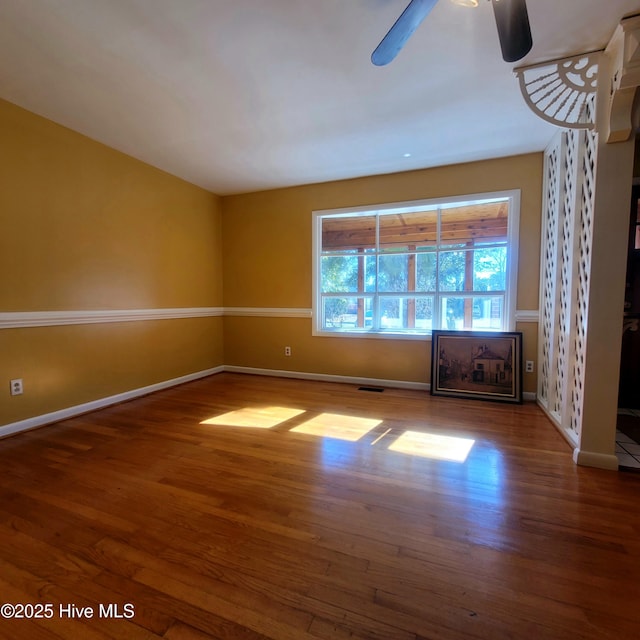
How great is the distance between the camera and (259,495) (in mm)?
1705

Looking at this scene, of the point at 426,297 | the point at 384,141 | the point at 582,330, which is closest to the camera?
the point at 582,330

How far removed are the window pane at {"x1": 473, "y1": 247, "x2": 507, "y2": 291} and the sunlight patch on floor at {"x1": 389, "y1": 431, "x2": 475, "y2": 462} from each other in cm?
174

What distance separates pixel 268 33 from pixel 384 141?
4.74 ft

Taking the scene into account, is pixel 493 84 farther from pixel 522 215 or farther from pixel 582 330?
pixel 582 330

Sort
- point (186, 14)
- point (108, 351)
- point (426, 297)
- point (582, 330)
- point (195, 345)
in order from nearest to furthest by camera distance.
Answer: point (186, 14)
point (582, 330)
point (108, 351)
point (426, 297)
point (195, 345)

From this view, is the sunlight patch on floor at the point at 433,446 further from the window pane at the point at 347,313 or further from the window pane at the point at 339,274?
the window pane at the point at 339,274

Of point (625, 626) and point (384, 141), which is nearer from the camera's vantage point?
point (625, 626)

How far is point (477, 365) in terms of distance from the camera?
338 cm

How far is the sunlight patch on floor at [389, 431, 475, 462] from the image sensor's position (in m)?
2.13

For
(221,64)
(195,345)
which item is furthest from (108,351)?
(221,64)

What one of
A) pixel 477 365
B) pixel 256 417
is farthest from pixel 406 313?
pixel 256 417

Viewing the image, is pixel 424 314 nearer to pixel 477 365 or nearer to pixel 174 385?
pixel 477 365

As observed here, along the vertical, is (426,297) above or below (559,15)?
below

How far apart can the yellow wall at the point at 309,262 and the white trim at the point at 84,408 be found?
39.0 inches
